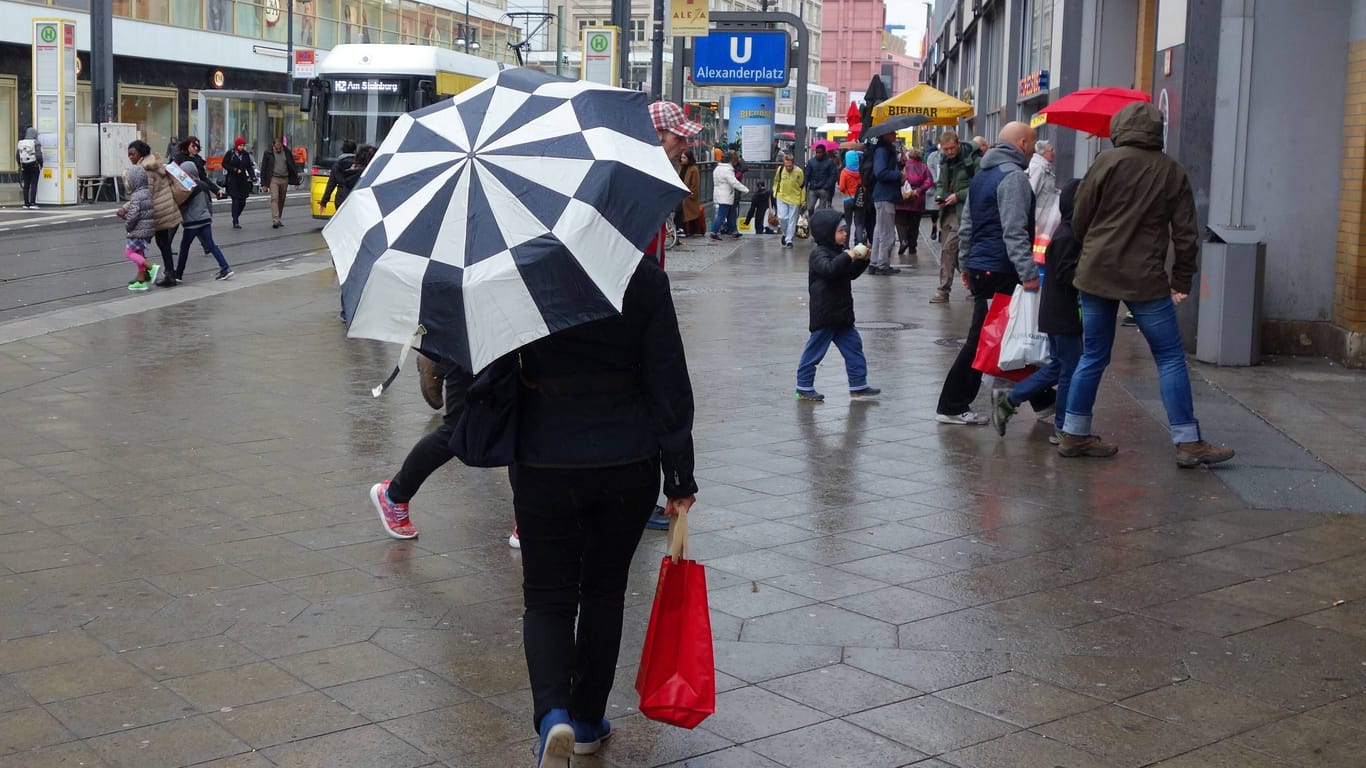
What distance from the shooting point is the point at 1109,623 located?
5.31m

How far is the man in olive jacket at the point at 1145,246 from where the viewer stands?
25.2 ft

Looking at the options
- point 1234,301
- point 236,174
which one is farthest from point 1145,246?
point 236,174

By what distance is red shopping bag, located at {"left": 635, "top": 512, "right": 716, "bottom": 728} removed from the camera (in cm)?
393

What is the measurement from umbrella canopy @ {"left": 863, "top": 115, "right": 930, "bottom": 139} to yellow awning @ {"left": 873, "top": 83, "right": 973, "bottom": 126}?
0.19 meters

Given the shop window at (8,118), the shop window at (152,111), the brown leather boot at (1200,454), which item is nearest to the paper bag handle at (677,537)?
the brown leather boot at (1200,454)

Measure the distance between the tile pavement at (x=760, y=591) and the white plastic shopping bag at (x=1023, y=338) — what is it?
0.46 metres

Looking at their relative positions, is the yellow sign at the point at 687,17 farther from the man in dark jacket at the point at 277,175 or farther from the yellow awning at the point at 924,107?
the man in dark jacket at the point at 277,175

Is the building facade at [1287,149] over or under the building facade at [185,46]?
under

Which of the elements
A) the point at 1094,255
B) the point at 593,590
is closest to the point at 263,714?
the point at 593,590

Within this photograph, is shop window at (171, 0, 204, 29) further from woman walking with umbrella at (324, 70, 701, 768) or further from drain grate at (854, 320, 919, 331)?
woman walking with umbrella at (324, 70, 701, 768)

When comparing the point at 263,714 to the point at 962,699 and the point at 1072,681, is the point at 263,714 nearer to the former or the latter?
the point at 962,699

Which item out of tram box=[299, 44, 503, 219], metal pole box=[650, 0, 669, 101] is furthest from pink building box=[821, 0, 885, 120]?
tram box=[299, 44, 503, 219]

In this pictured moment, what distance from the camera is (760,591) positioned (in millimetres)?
5742

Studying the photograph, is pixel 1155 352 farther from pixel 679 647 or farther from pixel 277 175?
pixel 277 175
